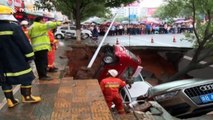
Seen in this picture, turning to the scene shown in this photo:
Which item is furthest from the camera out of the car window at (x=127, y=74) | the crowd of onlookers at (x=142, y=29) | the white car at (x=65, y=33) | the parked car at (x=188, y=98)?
the crowd of onlookers at (x=142, y=29)

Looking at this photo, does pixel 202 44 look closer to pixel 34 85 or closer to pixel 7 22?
pixel 34 85

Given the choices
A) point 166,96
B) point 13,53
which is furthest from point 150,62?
point 13,53

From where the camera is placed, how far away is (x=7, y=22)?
20.4ft

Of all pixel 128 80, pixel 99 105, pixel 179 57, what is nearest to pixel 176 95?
pixel 99 105

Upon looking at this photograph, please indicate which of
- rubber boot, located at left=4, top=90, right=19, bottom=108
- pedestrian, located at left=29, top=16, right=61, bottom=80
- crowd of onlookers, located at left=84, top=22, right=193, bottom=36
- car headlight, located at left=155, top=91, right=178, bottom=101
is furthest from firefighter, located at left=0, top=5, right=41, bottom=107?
crowd of onlookers, located at left=84, top=22, right=193, bottom=36

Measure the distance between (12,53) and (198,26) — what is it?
13108 mm

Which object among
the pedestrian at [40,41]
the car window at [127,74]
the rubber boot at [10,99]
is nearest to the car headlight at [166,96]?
the pedestrian at [40,41]

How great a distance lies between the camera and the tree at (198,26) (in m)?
17.0

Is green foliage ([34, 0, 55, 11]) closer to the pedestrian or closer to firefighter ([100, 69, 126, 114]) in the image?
the pedestrian

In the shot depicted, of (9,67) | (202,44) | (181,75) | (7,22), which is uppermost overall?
(7,22)

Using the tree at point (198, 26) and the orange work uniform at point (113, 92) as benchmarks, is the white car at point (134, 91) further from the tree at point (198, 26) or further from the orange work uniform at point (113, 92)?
the tree at point (198, 26)

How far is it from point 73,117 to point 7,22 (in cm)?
180

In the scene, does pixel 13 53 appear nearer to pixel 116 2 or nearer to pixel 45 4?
pixel 116 2

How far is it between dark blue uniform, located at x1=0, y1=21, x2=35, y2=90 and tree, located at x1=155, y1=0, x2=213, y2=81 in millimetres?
11430
